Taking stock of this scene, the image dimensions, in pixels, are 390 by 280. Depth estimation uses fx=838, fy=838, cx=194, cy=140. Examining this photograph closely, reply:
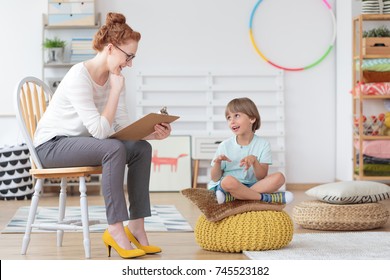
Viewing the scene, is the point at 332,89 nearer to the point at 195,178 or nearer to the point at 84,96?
the point at 195,178


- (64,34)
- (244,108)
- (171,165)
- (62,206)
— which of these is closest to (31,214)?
(62,206)

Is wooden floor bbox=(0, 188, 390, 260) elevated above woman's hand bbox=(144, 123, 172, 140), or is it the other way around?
woman's hand bbox=(144, 123, 172, 140)

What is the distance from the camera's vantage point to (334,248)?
383cm

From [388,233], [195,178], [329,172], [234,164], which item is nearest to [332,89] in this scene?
[329,172]

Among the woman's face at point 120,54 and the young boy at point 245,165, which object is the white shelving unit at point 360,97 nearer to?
the young boy at point 245,165

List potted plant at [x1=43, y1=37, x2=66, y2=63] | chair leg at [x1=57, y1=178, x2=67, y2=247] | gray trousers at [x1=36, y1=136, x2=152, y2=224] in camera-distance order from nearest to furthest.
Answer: gray trousers at [x1=36, y1=136, x2=152, y2=224]
chair leg at [x1=57, y1=178, x2=67, y2=247]
potted plant at [x1=43, y1=37, x2=66, y2=63]

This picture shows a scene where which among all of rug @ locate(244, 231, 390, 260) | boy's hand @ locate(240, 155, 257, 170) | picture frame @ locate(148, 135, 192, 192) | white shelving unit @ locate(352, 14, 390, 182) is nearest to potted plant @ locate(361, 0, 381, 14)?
white shelving unit @ locate(352, 14, 390, 182)

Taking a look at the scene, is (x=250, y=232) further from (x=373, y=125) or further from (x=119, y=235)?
(x=373, y=125)

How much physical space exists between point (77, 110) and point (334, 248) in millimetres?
1327

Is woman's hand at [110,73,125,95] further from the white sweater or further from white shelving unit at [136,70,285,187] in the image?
white shelving unit at [136,70,285,187]

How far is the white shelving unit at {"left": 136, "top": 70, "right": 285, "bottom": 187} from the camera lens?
748cm

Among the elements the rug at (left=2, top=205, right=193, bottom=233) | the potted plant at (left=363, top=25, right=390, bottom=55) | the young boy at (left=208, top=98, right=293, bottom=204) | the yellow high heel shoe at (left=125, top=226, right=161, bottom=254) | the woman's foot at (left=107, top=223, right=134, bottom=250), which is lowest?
the rug at (left=2, top=205, right=193, bottom=233)

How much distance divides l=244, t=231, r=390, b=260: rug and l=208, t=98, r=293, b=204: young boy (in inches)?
10.2
